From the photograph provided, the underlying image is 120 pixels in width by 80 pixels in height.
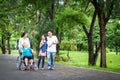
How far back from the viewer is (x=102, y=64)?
21562 millimetres

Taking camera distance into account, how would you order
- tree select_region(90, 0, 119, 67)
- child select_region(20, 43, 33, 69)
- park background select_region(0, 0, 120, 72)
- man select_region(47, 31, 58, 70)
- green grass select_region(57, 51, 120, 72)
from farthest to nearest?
park background select_region(0, 0, 120, 72) < tree select_region(90, 0, 119, 67) < green grass select_region(57, 51, 120, 72) < man select_region(47, 31, 58, 70) < child select_region(20, 43, 33, 69)

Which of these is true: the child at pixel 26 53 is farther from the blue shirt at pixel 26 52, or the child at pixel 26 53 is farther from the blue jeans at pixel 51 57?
the blue jeans at pixel 51 57

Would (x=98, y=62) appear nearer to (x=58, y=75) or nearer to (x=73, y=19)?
(x=73, y=19)

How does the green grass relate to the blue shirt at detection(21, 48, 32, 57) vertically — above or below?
below

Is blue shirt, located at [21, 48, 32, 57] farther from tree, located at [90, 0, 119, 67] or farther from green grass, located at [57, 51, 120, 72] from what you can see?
tree, located at [90, 0, 119, 67]

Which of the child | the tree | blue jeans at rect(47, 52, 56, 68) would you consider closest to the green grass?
the tree

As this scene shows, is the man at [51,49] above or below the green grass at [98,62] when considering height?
above

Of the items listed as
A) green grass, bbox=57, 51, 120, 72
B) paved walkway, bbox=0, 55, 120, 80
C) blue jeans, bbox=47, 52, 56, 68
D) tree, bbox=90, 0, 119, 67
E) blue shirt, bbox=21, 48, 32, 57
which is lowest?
green grass, bbox=57, 51, 120, 72

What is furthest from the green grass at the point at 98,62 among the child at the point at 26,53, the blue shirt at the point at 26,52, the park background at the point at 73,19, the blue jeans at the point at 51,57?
the blue shirt at the point at 26,52

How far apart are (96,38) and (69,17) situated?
2973 centimetres

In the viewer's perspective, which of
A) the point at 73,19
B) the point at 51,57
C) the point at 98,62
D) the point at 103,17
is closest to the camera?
the point at 51,57

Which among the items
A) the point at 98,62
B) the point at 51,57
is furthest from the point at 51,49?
the point at 98,62

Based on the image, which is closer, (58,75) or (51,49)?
(58,75)

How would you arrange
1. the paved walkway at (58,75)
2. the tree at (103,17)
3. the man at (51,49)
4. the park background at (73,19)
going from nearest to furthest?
the paved walkway at (58,75), the man at (51,49), the tree at (103,17), the park background at (73,19)
